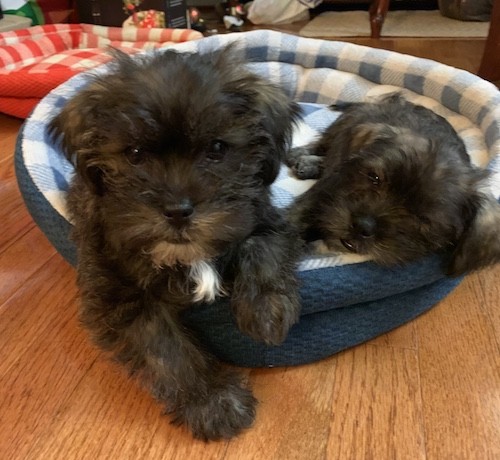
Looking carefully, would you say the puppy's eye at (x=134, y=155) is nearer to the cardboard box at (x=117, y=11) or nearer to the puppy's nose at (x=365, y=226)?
the puppy's nose at (x=365, y=226)

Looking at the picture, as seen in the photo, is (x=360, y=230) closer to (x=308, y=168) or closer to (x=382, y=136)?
(x=382, y=136)

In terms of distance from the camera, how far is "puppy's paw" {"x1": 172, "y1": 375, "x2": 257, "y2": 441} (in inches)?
61.6

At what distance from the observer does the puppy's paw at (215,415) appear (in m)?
1.57

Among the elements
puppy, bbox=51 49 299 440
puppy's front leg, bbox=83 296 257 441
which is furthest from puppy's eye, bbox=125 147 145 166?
puppy's front leg, bbox=83 296 257 441

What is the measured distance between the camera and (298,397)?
1.71 metres

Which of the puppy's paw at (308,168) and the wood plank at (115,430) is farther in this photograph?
the puppy's paw at (308,168)

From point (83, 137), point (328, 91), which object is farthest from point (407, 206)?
point (328, 91)

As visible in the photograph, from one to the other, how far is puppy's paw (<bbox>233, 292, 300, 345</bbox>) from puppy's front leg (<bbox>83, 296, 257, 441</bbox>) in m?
0.18

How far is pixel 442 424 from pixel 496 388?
232mm

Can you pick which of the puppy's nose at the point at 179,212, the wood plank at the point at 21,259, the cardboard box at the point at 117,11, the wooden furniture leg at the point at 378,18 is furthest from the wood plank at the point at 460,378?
the wooden furniture leg at the point at 378,18

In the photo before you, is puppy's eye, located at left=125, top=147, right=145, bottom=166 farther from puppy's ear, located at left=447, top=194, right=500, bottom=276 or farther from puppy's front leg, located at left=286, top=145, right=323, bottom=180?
puppy's front leg, located at left=286, top=145, right=323, bottom=180

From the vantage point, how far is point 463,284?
220cm

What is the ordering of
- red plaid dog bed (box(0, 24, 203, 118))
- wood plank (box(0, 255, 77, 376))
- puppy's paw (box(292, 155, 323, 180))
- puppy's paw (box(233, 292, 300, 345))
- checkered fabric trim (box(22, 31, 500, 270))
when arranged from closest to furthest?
Answer: puppy's paw (box(233, 292, 300, 345)) → wood plank (box(0, 255, 77, 376)) → checkered fabric trim (box(22, 31, 500, 270)) → puppy's paw (box(292, 155, 323, 180)) → red plaid dog bed (box(0, 24, 203, 118))

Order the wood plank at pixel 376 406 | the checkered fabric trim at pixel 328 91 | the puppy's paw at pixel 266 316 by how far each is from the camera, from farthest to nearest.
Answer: the checkered fabric trim at pixel 328 91 → the wood plank at pixel 376 406 → the puppy's paw at pixel 266 316
